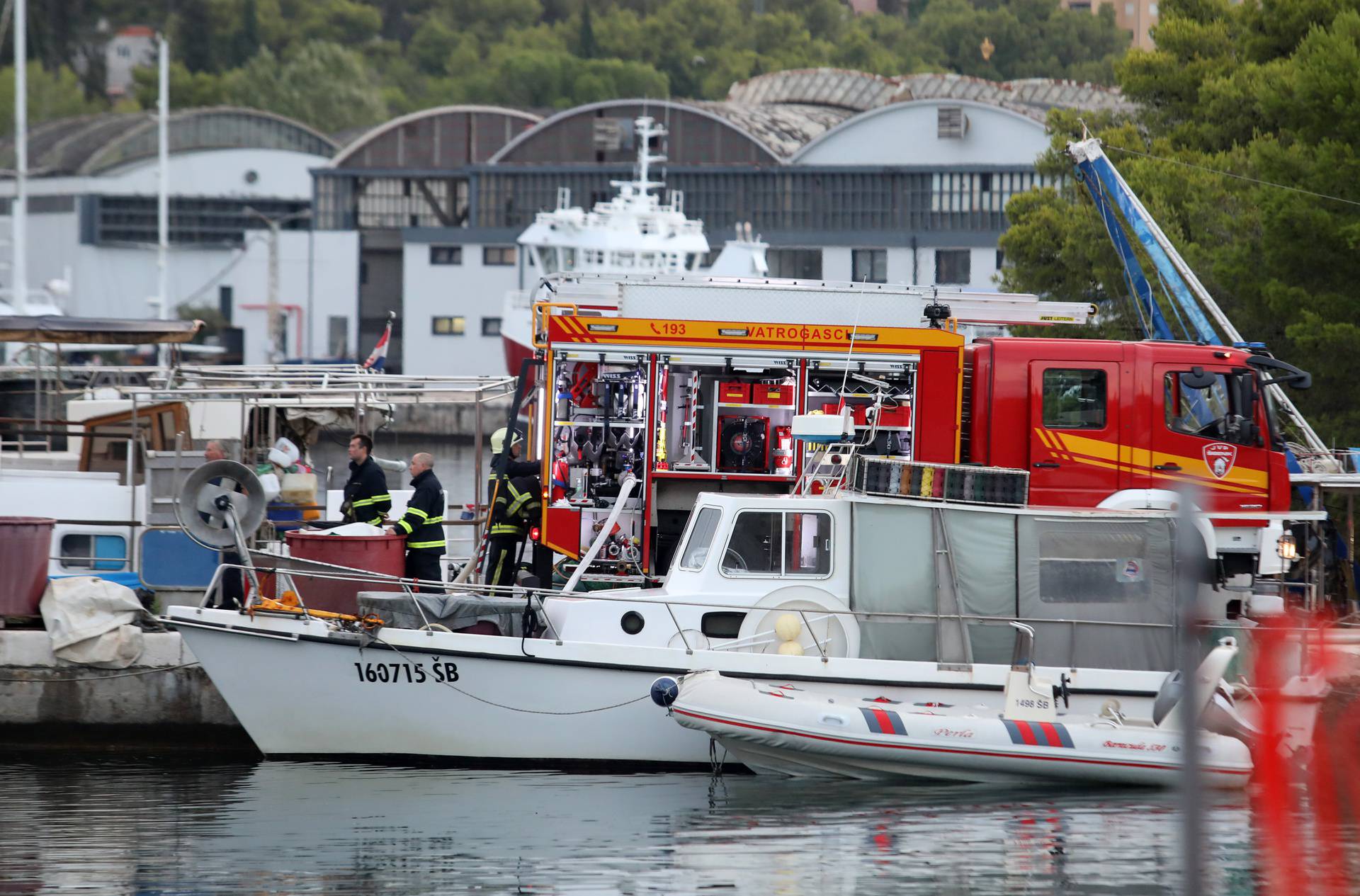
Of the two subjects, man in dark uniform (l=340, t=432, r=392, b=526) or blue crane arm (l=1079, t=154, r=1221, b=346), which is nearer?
man in dark uniform (l=340, t=432, r=392, b=526)

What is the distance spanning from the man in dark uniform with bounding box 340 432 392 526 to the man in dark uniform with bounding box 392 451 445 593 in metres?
0.23

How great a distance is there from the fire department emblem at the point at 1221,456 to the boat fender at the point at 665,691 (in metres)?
4.82

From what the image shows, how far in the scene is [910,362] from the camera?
13875 millimetres

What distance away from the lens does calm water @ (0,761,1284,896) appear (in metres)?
10.3

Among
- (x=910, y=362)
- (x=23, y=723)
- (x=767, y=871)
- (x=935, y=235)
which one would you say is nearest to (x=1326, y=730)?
(x=910, y=362)

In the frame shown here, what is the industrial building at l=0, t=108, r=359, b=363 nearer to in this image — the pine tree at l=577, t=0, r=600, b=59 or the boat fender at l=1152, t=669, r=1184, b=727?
the pine tree at l=577, t=0, r=600, b=59

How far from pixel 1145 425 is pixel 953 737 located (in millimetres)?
3372

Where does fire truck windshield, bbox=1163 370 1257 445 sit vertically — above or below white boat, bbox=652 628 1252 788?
above

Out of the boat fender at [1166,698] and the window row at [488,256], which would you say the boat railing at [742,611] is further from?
the window row at [488,256]

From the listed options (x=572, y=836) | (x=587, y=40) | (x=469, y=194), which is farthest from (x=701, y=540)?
(x=587, y=40)

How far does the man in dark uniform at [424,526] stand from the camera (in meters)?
13.8

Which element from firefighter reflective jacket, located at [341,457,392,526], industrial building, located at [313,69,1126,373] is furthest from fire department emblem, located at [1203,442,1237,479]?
industrial building, located at [313,69,1126,373]

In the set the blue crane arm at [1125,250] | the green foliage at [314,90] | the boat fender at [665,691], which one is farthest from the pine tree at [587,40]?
the boat fender at [665,691]

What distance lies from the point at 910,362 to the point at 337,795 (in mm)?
5778
